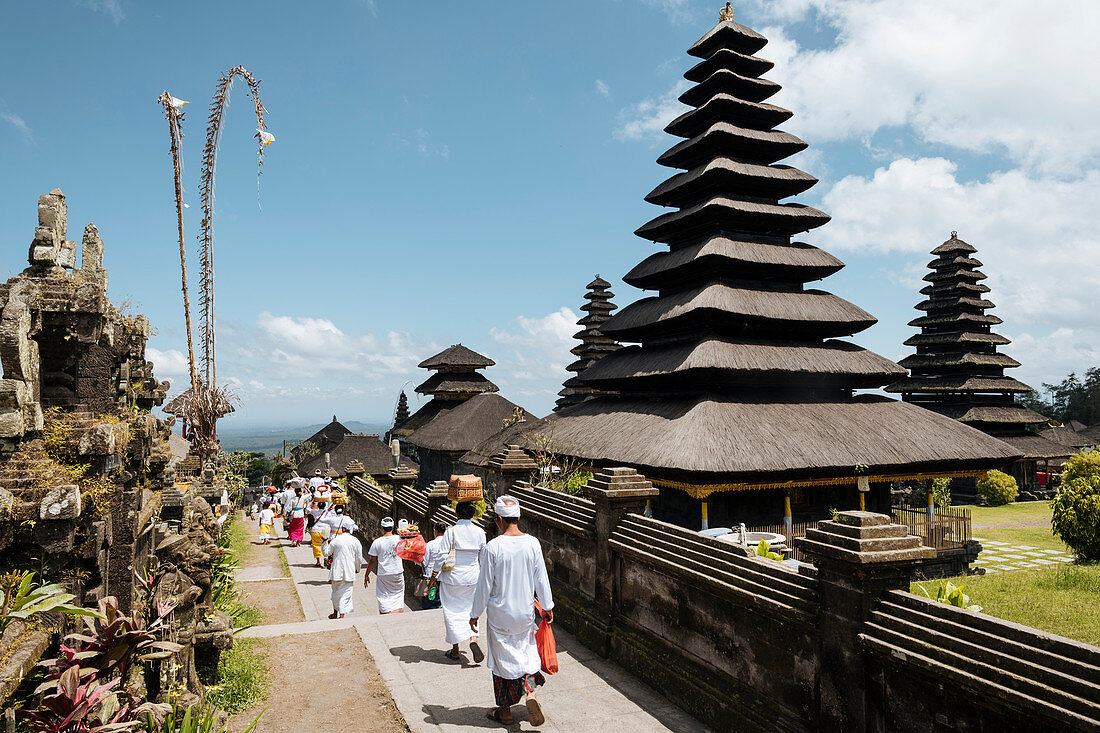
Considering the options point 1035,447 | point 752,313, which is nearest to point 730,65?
point 752,313

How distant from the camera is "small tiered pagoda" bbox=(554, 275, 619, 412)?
137ft

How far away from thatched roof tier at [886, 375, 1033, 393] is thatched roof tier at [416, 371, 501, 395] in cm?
2329

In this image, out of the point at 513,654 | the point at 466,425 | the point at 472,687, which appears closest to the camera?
the point at 513,654

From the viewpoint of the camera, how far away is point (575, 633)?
8.83 metres

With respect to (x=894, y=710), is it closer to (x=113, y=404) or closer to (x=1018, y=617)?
(x=113, y=404)

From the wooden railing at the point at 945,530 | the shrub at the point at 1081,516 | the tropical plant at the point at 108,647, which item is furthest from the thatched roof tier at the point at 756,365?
the tropical plant at the point at 108,647

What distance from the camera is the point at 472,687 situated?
680 centimetres

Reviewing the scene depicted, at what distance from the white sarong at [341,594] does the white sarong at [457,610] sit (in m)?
3.83

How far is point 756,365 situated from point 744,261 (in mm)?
3773

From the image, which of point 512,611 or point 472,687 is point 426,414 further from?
point 512,611

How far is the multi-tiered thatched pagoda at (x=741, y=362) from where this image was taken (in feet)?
53.4

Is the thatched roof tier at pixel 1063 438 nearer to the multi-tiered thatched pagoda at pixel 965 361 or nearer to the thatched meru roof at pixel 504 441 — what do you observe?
the multi-tiered thatched pagoda at pixel 965 361

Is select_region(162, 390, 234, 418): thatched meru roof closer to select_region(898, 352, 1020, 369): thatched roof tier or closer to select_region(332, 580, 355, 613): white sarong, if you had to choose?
select_region(332, 580, 355, 613): white sarong

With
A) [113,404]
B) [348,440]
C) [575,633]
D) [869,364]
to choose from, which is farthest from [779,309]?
[348,440]
